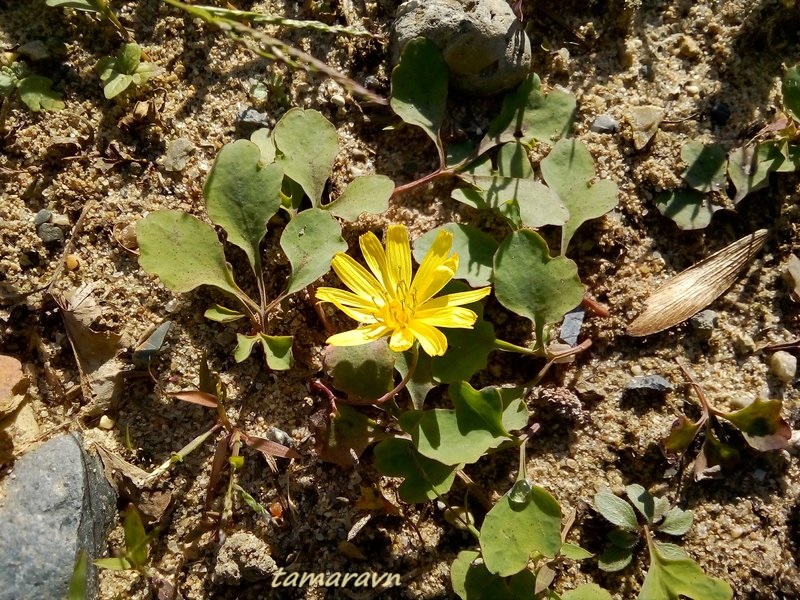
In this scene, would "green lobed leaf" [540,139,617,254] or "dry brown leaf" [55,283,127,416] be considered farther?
"green lobed leaf" [540,139,617,254]

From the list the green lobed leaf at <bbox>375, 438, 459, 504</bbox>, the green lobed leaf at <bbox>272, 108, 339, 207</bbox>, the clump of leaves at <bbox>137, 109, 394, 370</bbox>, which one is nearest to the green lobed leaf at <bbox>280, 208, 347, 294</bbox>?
the clump of leaves at <bbox>137, 109, 394, 370</bbox>

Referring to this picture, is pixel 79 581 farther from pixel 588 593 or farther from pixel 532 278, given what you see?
pixel 532 278

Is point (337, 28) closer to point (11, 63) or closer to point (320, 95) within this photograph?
point (320, 95)

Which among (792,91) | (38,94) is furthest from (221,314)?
(792,91)

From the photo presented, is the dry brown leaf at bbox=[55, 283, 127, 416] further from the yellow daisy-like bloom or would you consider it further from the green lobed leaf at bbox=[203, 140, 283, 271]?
the yellow daisy-like bloom

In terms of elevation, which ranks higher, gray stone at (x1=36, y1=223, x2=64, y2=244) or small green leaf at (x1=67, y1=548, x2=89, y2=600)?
gray stone at (x1=36, y1=223, x2=64, y2=244)

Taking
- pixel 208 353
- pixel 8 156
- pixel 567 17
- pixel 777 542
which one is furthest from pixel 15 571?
pixel 567 17

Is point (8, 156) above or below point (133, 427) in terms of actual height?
above
